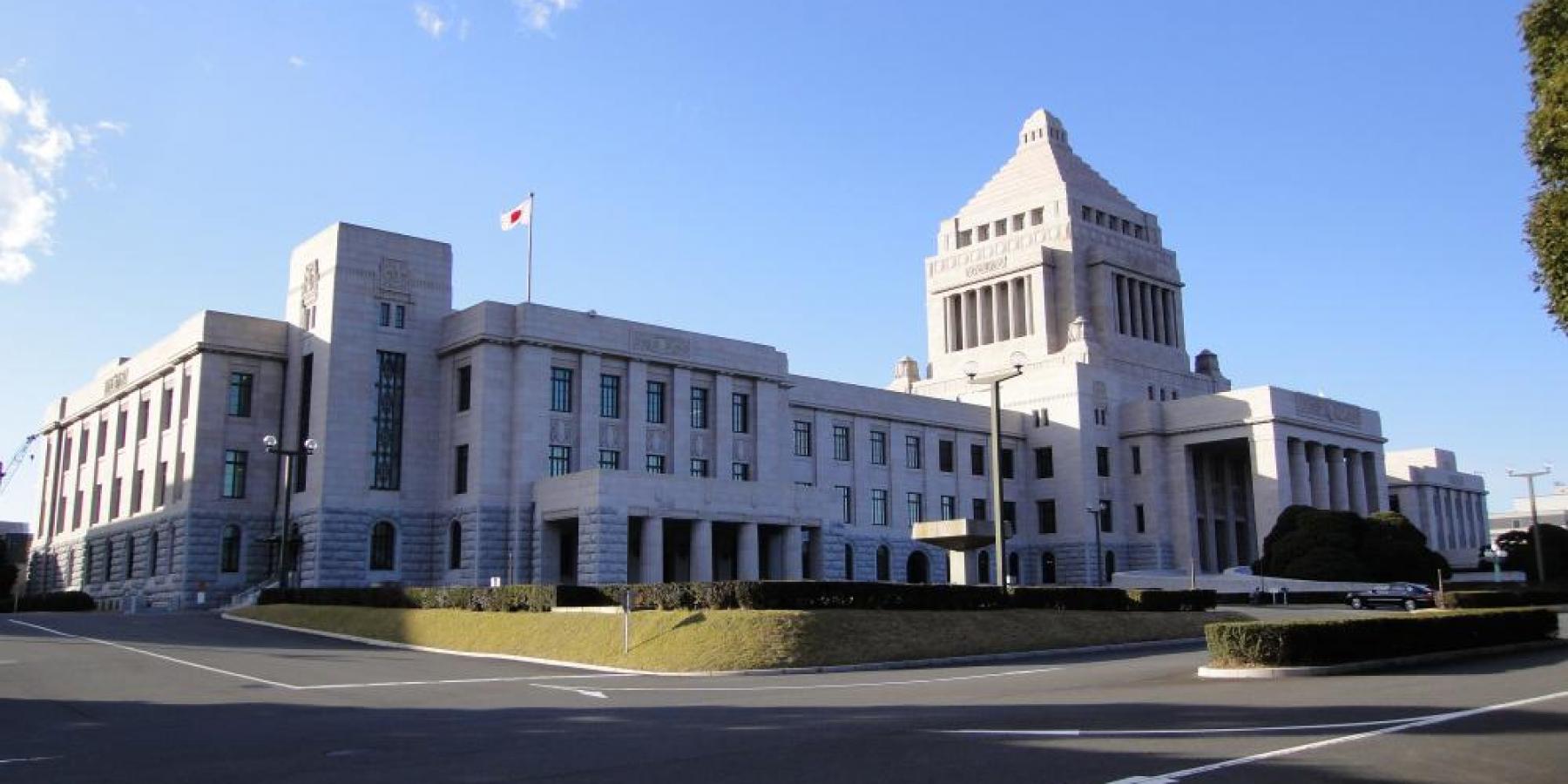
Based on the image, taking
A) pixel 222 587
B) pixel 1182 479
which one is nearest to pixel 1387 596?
pixel 1182 479

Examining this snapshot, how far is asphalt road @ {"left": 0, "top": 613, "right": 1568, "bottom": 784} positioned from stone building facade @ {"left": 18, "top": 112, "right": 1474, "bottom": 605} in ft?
92.9

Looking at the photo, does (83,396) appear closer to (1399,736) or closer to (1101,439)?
(1101,439)

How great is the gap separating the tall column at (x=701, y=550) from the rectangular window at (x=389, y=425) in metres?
15.1

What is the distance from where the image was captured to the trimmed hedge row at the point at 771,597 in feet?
107

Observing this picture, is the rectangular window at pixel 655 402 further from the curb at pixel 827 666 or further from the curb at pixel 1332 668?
the curb at pixel 1332 668

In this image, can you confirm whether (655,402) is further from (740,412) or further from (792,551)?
(792,551)

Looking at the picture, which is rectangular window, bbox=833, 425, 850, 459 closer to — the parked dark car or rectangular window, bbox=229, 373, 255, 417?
the parked dark car

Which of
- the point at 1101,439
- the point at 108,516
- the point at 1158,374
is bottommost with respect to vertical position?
the point at 108,516

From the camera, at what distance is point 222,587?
58.5 m

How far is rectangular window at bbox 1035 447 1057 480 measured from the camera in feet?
277

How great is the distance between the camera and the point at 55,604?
5794 cm

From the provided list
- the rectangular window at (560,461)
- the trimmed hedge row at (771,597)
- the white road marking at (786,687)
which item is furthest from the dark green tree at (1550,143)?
the rectangular window at (560,461)

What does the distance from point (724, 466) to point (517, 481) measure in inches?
456

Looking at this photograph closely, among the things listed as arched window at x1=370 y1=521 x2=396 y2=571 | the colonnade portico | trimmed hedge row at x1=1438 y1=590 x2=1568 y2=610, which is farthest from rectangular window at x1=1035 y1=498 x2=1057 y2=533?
arched window at x1=370 y1=521 x2=396 y2=571
